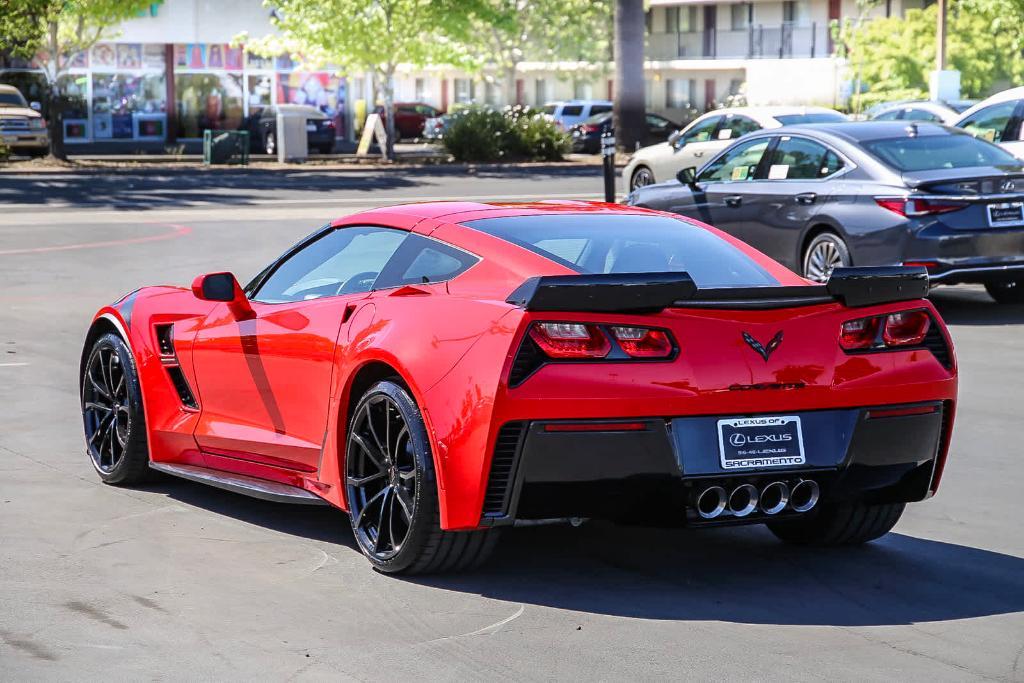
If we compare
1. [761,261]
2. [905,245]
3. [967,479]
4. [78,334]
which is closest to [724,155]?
[905,245]

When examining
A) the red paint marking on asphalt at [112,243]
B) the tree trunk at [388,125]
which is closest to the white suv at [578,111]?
the tree trunk at [388,125]

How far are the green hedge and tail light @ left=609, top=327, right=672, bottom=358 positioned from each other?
3843 centimetres

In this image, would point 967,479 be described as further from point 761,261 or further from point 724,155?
point 724,155

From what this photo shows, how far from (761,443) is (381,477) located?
1339 mm

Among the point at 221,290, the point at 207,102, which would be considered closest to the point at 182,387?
the point at 221,290

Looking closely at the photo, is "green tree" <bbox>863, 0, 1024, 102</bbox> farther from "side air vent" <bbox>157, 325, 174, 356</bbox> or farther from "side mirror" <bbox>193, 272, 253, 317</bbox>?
"side mirror" <bbox>193, 272, 253, 317</bbox>

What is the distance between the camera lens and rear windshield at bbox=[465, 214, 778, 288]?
630 centimetres

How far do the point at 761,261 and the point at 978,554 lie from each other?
1351mm

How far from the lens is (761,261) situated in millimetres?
6672

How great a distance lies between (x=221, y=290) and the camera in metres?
6.95

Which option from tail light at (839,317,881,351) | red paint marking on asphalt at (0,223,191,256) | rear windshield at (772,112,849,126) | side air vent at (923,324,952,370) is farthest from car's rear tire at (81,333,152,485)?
rear windshield at (772,112,849,126)

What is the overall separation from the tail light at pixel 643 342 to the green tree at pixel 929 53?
2235 inches

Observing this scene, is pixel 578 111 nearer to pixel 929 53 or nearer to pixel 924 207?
pixel 929 53

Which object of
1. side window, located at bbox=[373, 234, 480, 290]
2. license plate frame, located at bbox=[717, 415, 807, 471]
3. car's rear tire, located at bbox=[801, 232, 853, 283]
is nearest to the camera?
license plate frame, located at bbox=[717, 415, 807, 471]
